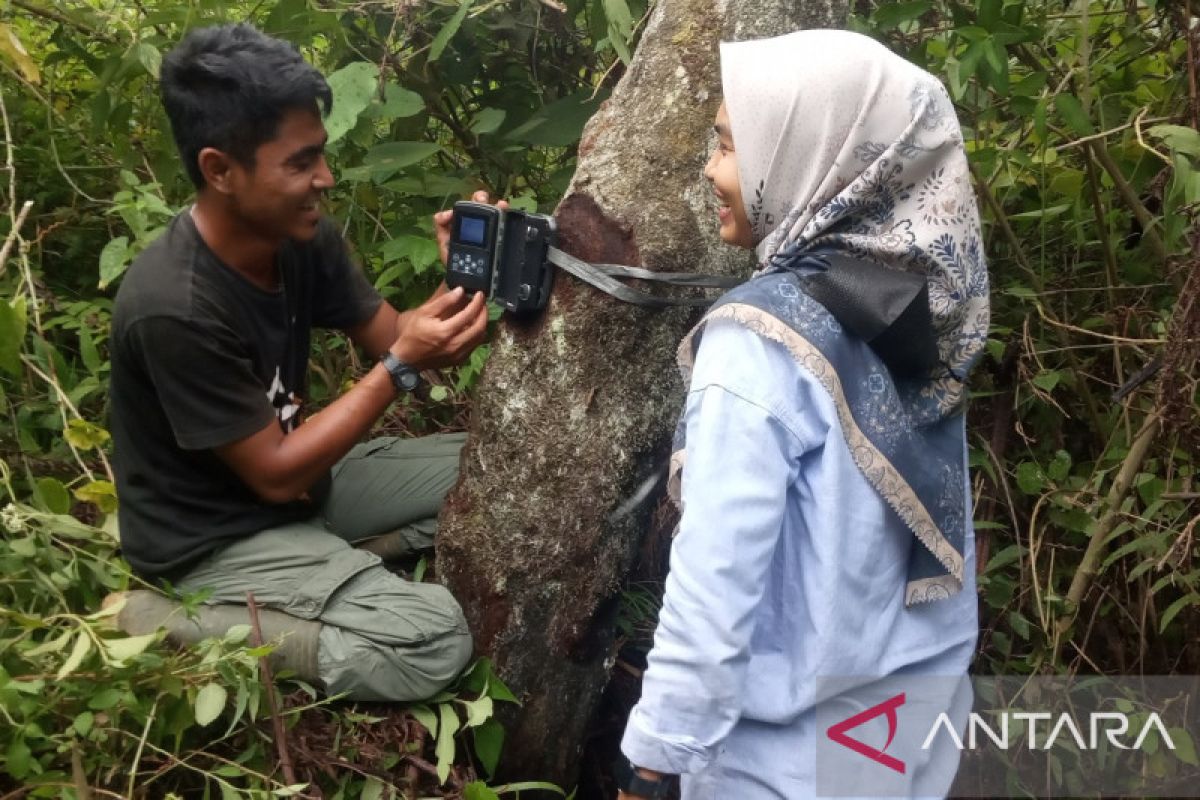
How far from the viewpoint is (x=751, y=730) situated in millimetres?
1725

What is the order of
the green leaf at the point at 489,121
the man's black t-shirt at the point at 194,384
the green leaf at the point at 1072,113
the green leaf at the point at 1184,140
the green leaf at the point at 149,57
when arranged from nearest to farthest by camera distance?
the man's black t-shirt at the point at 194,384 → the green leaf at the point at 1184,140 → the green leaf at the point at 1072,113 → the green leaf at the point at 149,57 → the green leaf at the point at 489,121

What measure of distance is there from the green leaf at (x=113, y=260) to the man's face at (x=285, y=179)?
65cm

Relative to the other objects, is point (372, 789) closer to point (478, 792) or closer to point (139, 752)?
point (478, 792)

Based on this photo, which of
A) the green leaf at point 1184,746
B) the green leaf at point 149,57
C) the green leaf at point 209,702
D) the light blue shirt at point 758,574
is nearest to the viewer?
the light blue shirt at point 758,574

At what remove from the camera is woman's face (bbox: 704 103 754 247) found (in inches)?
68.6

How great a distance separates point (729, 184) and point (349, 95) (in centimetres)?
121

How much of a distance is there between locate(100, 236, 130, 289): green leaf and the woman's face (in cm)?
163

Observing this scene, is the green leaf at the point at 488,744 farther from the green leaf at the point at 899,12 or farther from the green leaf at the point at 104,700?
the green leaf at the point at 899,12

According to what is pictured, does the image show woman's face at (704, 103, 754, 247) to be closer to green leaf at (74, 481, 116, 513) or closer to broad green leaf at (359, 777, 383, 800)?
broad green leaf at (359, 777, 383, 800)

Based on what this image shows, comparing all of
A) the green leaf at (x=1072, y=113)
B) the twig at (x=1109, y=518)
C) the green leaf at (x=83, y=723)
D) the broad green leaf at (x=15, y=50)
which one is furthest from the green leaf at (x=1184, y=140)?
the broad green leaf at (x=15, y=50)

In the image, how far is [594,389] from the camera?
2271 millimetres

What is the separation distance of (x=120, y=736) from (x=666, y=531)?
54.7 inches

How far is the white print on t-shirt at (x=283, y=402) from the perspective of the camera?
236 cm

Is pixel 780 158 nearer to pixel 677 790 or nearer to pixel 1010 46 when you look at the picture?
pixel 1010 46
